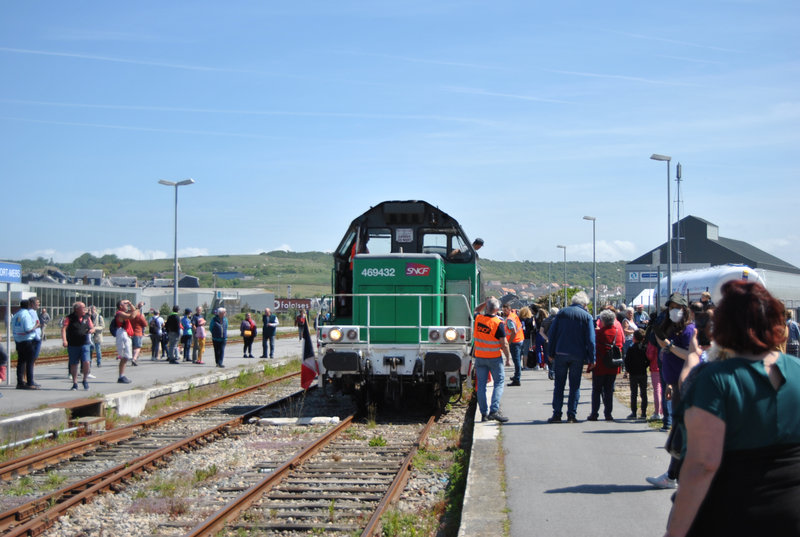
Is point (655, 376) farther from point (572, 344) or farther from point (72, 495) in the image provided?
point (72, 495)

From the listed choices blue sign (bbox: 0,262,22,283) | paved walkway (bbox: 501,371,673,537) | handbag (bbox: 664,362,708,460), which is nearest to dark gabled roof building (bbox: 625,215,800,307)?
A: blue sign (bbox: 0,262,22,283)

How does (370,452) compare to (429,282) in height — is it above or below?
below

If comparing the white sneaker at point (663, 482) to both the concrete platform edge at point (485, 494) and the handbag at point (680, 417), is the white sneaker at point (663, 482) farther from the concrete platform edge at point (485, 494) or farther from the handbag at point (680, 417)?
the handbag at point (680, 417)

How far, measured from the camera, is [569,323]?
10.9 m

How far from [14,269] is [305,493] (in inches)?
472

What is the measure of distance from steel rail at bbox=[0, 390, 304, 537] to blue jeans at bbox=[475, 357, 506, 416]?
4123 millimetres

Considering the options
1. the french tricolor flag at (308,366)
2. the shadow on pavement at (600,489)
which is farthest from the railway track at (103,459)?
the shadow on pavement at (600,489)

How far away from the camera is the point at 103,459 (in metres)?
9.99

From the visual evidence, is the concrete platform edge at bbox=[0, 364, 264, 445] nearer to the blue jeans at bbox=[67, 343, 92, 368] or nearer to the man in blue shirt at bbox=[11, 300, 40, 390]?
the blue jeans at bbox=[67, 343, 92, 368]

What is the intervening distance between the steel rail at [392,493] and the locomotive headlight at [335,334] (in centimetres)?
227

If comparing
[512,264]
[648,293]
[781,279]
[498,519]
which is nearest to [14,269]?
[498,519]

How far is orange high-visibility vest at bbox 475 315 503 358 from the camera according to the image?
11.5 meters

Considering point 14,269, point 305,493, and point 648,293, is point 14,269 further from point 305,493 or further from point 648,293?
point 648,293

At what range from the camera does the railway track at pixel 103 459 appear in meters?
7.17
